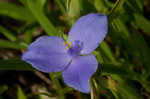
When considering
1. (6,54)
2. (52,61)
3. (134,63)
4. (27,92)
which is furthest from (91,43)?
(6,54)

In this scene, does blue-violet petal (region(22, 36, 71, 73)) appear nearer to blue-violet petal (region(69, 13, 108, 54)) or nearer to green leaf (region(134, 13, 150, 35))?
blue-violet petal (region(69, 13, 108, 54))

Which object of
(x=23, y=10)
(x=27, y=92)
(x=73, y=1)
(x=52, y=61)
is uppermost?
(x=73, y=1)

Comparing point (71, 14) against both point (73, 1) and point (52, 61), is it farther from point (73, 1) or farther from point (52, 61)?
point (52, 61)

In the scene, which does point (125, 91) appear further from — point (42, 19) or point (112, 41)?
point (42, 19)

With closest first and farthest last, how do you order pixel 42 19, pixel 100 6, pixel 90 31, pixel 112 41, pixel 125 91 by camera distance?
pixel 90 31 → pixel 125 91 → pixel 100 6 → pixel 42 19 → pixel 112 41

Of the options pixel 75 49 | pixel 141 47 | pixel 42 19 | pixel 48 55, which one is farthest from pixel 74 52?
pixel 141 47

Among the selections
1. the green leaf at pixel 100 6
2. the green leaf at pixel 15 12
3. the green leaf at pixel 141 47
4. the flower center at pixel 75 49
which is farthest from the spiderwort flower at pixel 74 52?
the green leaf at pixel 15 12

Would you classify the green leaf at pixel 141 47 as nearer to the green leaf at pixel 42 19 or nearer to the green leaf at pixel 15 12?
the green leaf at pixel 42 19
